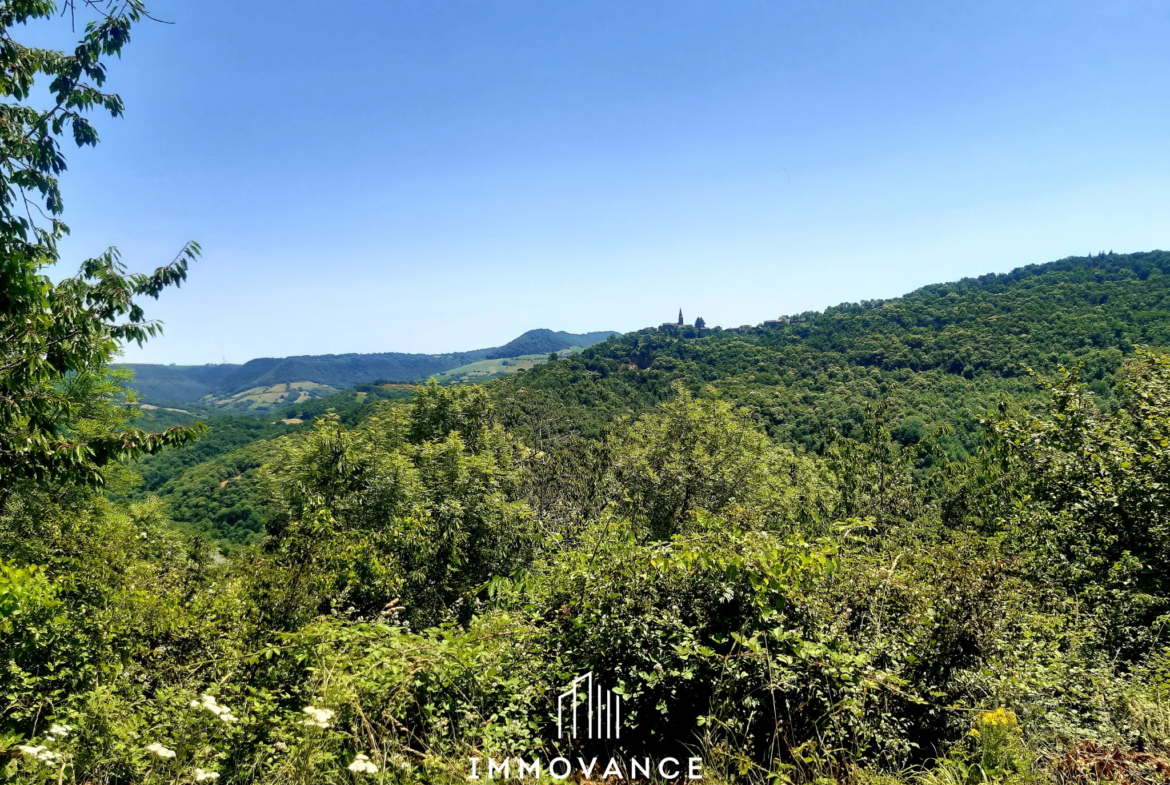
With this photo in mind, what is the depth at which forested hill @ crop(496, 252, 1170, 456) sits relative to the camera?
2817 inches

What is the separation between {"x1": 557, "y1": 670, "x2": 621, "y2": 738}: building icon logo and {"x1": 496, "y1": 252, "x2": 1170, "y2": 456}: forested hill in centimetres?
5179

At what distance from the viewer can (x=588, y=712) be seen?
3562 millimetres

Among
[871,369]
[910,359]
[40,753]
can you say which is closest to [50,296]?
[40,753]

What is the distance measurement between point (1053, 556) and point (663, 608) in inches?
257

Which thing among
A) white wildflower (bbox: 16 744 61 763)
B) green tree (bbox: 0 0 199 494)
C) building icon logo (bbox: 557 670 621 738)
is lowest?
building icon logo (bbox: 557 670 621 738)

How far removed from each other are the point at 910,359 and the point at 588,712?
115m

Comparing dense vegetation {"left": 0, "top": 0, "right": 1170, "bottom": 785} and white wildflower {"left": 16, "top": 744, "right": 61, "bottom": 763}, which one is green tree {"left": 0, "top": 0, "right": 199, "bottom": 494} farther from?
white wildflower {"left": 16, "top": 744, "right": 61, "bottom": 763}

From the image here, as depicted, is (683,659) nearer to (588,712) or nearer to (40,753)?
(588,712)

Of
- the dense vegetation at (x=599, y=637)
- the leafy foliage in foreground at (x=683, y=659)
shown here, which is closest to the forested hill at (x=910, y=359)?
the dense vegetation at (x=599, y=637)

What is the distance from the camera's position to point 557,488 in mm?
33188

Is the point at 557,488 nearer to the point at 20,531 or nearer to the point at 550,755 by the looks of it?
the point at 20,531

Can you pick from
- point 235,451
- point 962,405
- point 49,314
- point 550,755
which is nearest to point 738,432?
point 550,755

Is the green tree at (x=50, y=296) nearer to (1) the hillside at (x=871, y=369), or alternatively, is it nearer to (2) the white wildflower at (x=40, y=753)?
(2) the white wildflower at (x=40, y=753)

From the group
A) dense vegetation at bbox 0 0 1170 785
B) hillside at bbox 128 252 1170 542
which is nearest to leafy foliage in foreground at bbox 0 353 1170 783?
dense vegetation at bbox 0 0 1170 785
